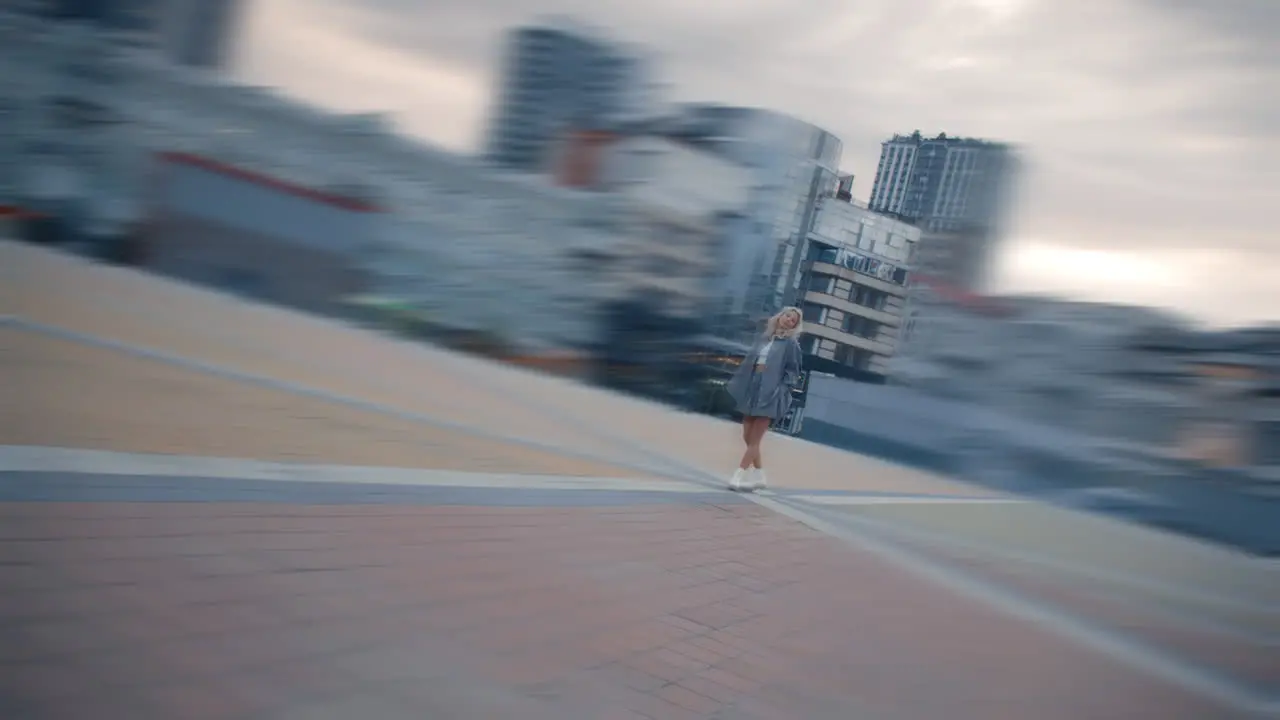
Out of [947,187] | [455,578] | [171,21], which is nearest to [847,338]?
[947,187]

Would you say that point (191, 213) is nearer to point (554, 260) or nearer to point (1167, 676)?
point (554, 260)

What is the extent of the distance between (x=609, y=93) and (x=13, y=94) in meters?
4.53

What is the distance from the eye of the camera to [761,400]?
7.41 meters

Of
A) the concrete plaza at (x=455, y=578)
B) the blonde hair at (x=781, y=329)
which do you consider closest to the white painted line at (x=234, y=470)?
the concrete plaza at (x=455, y=578)

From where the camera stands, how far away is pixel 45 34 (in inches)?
234

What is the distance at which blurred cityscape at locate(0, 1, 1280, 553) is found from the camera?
7.43 meters

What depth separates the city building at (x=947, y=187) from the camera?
7.15 m

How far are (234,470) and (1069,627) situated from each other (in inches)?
189

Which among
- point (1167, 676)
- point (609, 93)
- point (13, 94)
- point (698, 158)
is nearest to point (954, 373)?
point (698, 158)

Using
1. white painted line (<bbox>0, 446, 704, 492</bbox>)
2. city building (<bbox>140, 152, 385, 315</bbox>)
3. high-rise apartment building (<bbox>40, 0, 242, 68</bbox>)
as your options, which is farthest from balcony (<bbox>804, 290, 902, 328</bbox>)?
city building (<bbox>140, 152, 385, 315</bbox>)

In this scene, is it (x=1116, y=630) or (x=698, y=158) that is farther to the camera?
(x=698, y=158)

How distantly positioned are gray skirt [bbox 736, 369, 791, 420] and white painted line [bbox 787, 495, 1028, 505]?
1108 millimetres

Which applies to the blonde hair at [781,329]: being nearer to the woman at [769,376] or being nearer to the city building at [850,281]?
the woman at [769,376]

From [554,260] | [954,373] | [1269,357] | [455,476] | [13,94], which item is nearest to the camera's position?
[455,476]
